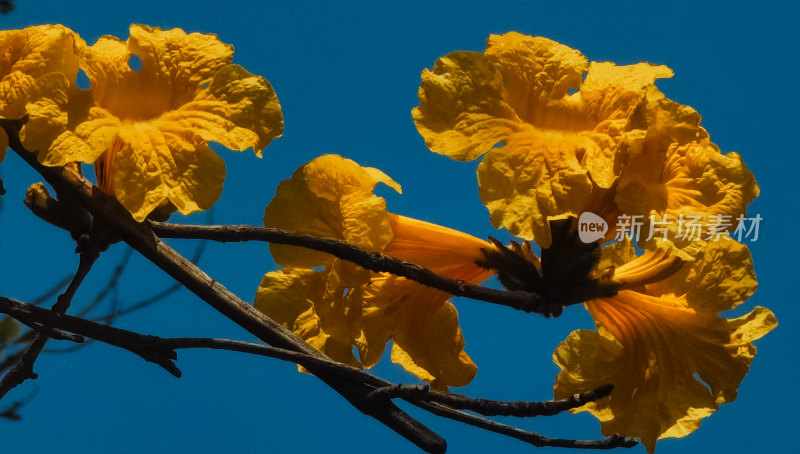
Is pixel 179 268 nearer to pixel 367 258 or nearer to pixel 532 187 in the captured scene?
pixel 367 258

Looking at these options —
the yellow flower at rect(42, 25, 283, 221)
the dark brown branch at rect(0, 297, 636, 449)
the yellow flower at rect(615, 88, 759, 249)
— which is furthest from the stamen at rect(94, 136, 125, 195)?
the yellow flower at rect(615, 88, 759, 249)

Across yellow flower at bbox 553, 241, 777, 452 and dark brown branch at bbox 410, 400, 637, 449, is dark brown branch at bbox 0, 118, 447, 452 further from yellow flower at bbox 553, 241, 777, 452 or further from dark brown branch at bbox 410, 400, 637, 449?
yellow flower at bbox 553, 241, 777, 452

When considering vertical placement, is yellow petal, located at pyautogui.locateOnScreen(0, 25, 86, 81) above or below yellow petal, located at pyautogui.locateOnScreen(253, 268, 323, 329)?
above

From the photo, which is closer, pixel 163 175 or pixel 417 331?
pixel 163 175

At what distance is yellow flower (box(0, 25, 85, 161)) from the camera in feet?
1.93

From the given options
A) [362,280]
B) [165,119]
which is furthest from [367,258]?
[165,119]

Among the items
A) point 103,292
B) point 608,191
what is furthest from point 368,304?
point 103,292

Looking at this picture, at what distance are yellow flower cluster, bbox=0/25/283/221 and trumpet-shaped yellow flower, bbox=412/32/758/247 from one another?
0.46 ft

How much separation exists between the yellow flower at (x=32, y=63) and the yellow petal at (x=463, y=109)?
0.84ft

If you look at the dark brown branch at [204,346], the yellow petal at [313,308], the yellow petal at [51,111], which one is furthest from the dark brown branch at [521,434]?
the yellow petal at [51,111]

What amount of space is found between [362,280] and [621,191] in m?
0.21

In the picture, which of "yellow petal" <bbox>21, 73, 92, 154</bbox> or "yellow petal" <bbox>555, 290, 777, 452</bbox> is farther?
"yellow petal" <bbox>555, 290, 777, 452</bbox>

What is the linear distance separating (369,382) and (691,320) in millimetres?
289

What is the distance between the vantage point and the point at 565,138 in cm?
64
